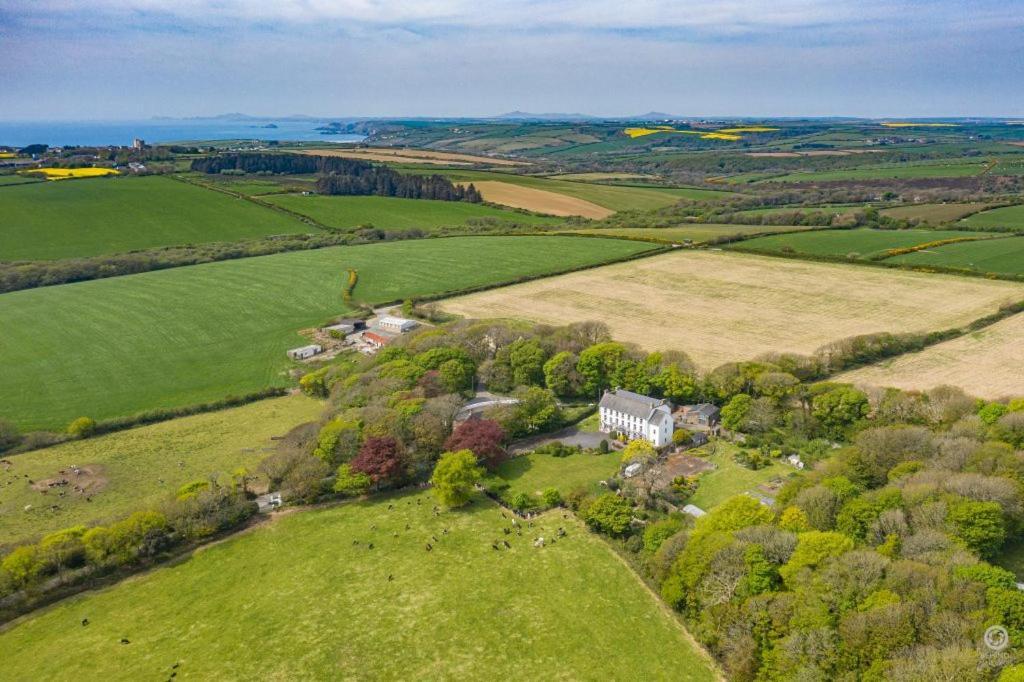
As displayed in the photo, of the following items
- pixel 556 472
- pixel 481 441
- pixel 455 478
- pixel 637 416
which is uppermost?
pixel 637 416

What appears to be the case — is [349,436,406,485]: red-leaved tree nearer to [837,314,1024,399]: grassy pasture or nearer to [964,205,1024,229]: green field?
[837,314,1024,399]: grassy pasture

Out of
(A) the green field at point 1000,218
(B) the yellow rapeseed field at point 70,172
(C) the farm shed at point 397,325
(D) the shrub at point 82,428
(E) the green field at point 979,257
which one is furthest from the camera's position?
(B) the yellow rapeseed field at point 70,172

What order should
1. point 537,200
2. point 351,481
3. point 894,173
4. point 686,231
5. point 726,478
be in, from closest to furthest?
point 351,481
point 726,478
point 686,231
point 537,200
point 894,173

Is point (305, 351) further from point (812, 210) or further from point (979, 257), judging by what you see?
point (812, 210)

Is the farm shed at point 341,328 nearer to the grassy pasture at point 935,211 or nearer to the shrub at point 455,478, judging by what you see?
the shrub at point 455,478

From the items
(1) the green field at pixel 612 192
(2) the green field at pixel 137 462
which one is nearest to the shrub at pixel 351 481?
(2) the green field at pixel 137 462

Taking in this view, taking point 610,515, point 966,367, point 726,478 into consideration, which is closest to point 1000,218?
point 966,367
